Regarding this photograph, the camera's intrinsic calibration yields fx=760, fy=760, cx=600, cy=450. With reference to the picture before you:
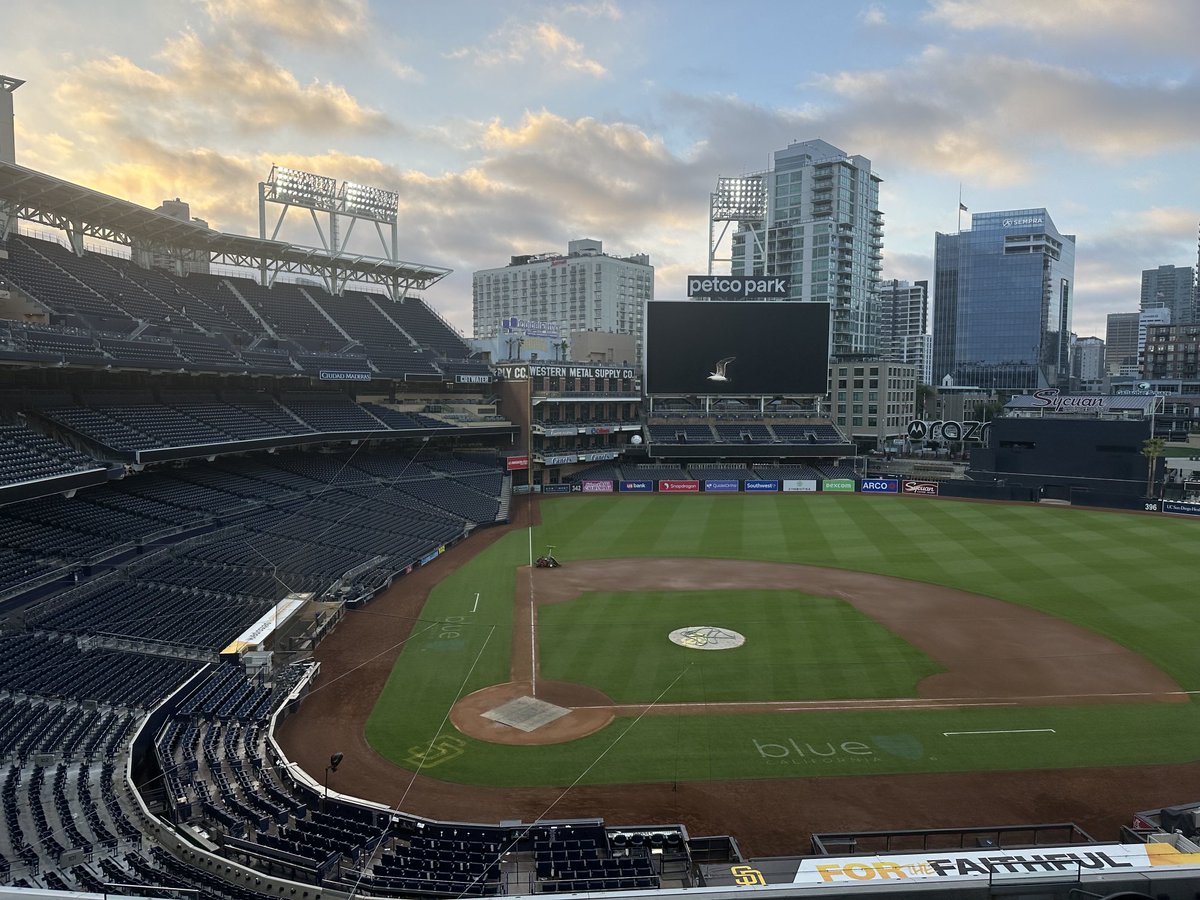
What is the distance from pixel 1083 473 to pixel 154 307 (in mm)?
77388

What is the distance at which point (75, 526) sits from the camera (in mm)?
32812

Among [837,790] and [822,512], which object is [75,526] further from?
[822,512]

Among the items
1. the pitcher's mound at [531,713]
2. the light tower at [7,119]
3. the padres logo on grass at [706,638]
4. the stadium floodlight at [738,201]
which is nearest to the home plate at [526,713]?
the pitcher's mound at [531,713]

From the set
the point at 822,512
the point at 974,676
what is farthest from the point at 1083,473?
the point at 974,676

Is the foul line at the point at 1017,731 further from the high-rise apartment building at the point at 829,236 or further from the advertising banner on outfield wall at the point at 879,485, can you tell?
the high-rise apartment building at the point at 829,236

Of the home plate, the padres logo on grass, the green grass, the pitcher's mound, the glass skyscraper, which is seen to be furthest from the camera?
the glass skyscraper

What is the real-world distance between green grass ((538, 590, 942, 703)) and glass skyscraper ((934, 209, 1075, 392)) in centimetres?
17081

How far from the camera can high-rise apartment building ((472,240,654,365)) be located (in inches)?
6850

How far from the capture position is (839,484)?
74875 millimetres

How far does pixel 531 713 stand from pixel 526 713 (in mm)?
164

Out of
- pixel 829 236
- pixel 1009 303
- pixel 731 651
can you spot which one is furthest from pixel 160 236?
pixel 1009 303

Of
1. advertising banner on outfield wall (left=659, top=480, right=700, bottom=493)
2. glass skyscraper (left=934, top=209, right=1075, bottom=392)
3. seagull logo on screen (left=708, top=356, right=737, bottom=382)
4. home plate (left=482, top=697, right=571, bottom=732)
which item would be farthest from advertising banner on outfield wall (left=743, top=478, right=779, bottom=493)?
glass skyscraper (left=934, top=209, right=1075, bottom=392)

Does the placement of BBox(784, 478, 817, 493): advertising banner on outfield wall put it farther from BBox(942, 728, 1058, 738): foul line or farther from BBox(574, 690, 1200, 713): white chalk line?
BBox(942, 728, 1058, 738): foul line

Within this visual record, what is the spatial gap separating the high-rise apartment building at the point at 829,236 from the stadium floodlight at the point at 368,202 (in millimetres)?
72608
